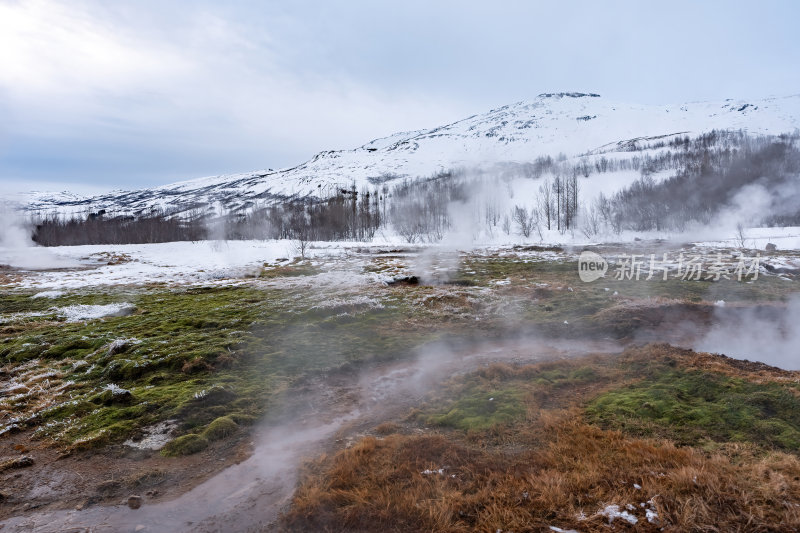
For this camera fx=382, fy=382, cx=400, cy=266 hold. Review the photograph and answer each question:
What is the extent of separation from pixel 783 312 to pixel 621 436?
479 inches

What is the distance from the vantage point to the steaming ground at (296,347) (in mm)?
4961

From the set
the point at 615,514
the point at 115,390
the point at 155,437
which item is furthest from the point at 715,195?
the point at 115,390

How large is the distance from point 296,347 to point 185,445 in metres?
4.85

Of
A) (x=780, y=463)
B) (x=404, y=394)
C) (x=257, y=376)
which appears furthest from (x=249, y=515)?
(x=780, y=463)

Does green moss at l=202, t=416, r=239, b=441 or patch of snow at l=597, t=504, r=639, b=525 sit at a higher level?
patch of snow at l=597, t=504, r=639, b=525

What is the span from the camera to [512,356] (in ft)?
32.2

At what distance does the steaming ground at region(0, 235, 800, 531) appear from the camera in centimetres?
496

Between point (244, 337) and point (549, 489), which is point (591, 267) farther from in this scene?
point (549, 489)

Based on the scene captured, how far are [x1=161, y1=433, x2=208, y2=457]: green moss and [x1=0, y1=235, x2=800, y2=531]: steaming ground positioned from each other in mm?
167

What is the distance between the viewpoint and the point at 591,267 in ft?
84.4

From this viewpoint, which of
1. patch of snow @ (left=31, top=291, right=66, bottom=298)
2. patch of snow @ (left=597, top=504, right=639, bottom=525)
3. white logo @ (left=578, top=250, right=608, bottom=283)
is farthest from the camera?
white logo @ (left=578, top=250, right=608, bottom=283)

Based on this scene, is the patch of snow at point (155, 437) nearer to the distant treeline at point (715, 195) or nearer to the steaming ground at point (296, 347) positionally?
the steaming ground at point (296, 347)

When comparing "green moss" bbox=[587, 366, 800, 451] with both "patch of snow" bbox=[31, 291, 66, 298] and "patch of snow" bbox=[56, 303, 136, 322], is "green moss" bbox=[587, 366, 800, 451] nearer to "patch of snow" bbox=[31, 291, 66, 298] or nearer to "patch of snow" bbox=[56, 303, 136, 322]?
"patch of snow" bbox=[56, 303, 136, 322]

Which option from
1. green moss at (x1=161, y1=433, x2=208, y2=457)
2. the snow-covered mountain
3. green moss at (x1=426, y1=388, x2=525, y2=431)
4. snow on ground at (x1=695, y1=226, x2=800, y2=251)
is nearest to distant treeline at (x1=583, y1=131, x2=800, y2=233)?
snow on ground at (x1=695, y1=226, x2=800, y2=251)
